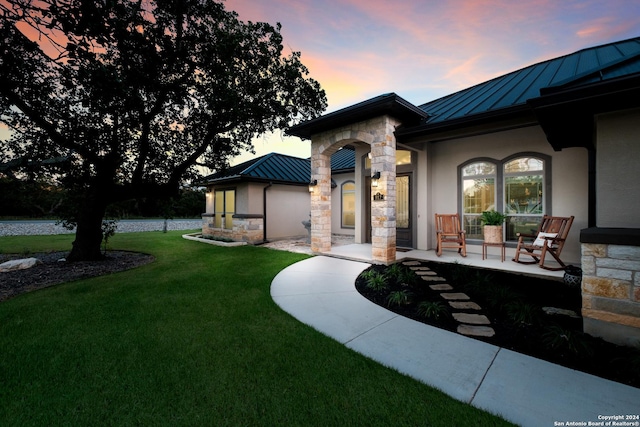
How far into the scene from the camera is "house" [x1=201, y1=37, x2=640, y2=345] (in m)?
2.64

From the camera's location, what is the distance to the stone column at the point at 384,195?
592 centimetres

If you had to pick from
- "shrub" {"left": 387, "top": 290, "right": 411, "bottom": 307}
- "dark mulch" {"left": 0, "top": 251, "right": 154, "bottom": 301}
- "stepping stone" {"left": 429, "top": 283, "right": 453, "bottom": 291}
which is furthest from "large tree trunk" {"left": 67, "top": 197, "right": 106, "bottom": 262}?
"stepping stone" {"left": 429, "top": 283, "right": 453, "bottom": 291}

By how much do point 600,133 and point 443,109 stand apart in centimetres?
432

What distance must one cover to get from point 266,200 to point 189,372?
28.9 feet

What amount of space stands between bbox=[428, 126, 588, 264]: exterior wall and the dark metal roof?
928mm

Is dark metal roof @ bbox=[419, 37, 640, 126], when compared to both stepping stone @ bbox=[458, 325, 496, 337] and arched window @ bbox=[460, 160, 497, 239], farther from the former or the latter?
stepping stone @ bbox=[458, 325, 496, 337]

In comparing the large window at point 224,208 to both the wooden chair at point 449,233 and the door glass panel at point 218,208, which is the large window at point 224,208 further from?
the wooden chair at point 449,233

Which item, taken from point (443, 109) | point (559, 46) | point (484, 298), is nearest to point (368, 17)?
point (443, 109)

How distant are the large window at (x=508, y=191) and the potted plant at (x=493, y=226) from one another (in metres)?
0.50

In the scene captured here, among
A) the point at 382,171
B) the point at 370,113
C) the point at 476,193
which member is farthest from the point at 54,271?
the point at 476,193

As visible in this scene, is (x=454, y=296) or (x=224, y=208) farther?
(x=224, y=208)

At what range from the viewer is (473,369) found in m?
2.18

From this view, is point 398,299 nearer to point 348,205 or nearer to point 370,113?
point 370,113

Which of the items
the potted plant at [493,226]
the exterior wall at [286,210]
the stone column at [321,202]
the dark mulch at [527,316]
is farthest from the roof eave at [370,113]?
the exterior wall at [286,210]
